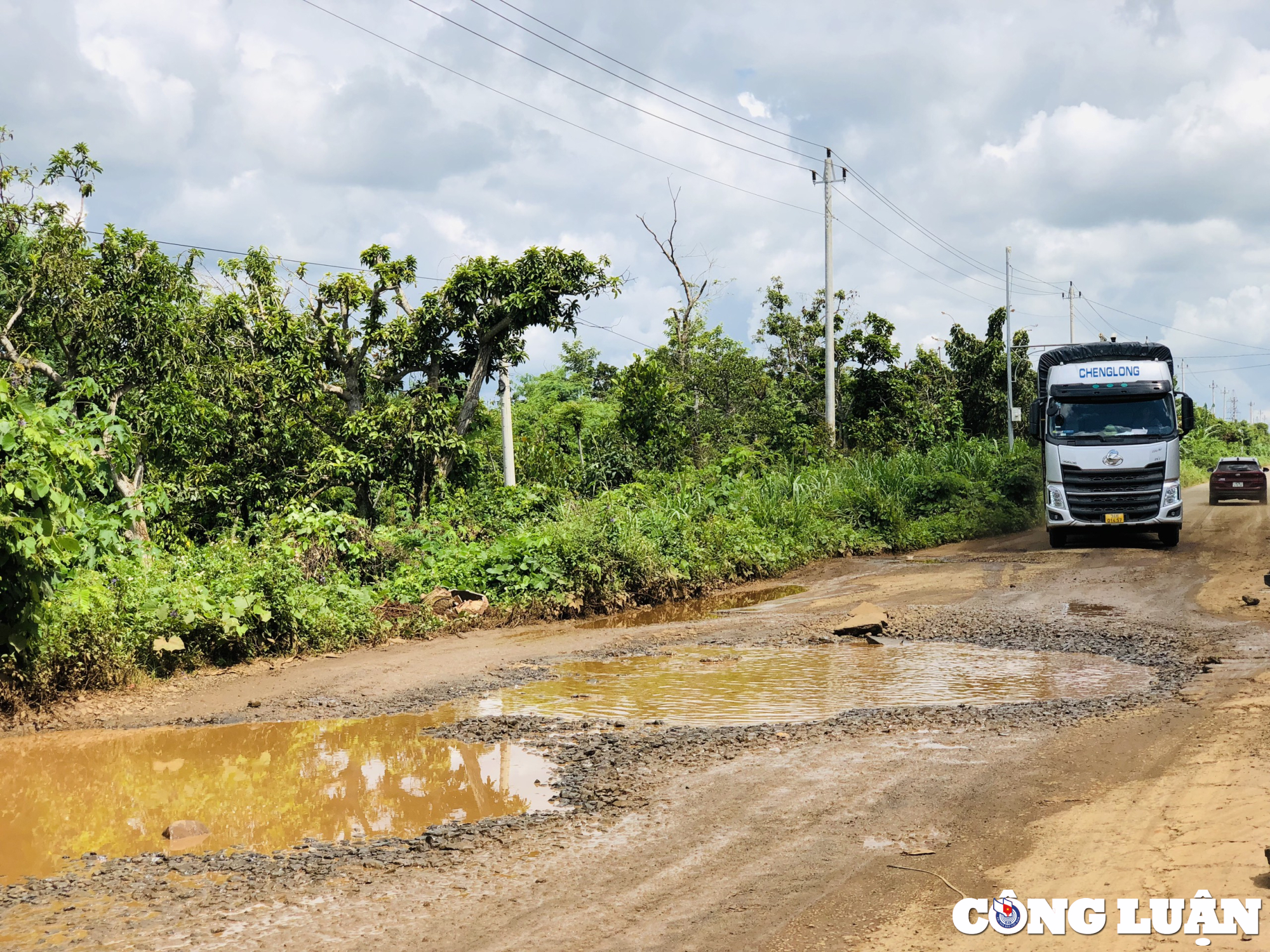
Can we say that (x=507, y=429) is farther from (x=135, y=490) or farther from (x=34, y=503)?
(x=34, y=503)

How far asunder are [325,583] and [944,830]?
28.7 ft

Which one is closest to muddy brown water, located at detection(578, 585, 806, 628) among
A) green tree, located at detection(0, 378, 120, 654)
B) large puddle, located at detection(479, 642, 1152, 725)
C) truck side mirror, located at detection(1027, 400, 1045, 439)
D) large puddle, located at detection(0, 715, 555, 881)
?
large puddle, located at detection(479, 642, 1152, 725)

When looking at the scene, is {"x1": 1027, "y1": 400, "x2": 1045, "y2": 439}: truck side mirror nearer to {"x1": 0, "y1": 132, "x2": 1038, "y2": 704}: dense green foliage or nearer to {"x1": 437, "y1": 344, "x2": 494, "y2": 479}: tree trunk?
{"x1": 0, "y1": 132, "x2": 1038, "y2": 704}: dense green foliage

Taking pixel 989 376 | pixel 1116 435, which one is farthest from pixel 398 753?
pixel 989 376

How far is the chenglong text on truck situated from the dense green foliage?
12.8 feet

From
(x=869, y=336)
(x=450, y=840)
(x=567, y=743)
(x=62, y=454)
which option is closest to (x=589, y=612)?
(x=567, y=743)

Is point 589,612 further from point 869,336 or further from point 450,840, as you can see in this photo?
point 869,336

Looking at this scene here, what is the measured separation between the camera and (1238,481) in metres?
30.8

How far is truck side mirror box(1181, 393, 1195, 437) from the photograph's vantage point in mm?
17531

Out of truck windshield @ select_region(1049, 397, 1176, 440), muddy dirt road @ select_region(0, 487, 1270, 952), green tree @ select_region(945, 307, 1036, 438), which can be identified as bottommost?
muddy dirt road @ select_region(0, 487, 1270, 952)

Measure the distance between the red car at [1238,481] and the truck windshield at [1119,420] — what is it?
1588cm

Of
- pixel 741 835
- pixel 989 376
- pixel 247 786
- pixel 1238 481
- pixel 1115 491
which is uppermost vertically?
pixel 989 376

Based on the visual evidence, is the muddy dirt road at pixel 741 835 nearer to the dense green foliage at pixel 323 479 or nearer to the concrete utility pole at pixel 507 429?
the dense green foliage at pixel 323 479

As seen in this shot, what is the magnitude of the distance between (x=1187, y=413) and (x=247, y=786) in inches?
665
